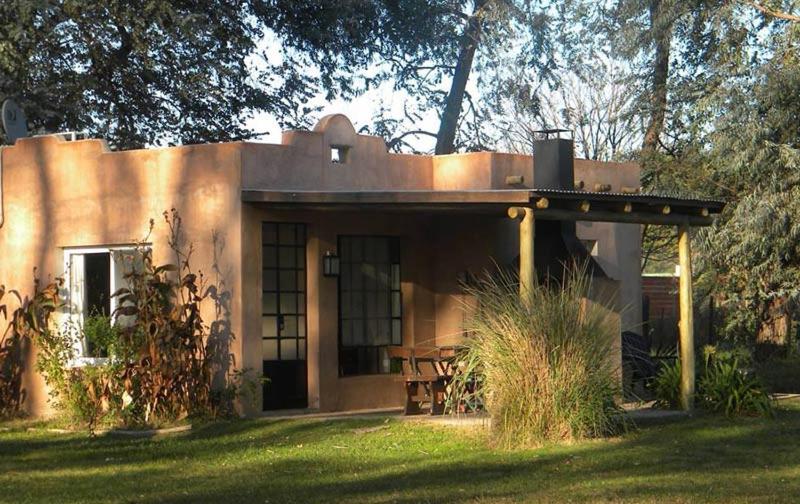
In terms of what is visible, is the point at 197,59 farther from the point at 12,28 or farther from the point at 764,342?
the point at 764,342

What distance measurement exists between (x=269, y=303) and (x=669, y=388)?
4.34 meters

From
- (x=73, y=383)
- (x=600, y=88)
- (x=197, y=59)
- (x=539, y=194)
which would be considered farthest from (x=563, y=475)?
(x=600, y=88)

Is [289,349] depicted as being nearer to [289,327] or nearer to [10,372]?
[289,327]

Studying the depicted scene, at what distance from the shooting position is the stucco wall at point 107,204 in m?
13.8

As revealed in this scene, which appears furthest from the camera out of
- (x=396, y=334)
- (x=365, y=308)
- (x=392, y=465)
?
(x=396, y=334)

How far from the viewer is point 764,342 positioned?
23672 mm

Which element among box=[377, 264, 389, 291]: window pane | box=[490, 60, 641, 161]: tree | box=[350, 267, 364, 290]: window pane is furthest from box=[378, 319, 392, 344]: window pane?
box=[490, 60, 641, 161]: tree

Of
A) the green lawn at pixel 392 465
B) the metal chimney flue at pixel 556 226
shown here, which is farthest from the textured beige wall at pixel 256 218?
the green lawn at pixel 392 465

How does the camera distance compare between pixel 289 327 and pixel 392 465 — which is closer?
pixel 392 465

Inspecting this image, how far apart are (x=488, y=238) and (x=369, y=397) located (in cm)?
236

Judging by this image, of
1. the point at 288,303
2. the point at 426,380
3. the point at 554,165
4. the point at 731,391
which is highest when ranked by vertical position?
the point at 554,165

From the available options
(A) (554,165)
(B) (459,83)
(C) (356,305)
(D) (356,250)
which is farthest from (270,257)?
(B) (459,83)

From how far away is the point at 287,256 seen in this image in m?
14.5

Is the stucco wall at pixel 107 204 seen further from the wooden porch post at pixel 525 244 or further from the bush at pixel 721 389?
the bush at pixel 721 389
